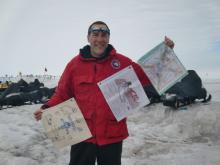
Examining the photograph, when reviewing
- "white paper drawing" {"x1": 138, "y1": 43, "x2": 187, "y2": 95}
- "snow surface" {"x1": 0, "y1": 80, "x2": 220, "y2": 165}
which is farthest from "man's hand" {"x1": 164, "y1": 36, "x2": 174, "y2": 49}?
"snow surface" {"x1": 0, "y1": 80, "x2": 220, "y2": 165}

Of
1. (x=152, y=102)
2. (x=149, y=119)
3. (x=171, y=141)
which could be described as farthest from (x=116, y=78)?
(x=152, y=102)

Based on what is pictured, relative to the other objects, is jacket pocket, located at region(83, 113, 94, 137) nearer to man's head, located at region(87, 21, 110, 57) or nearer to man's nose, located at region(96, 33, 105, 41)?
man's head, located at region(87, 21, 110, 57)

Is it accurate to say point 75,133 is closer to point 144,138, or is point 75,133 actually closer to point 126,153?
point 126,153

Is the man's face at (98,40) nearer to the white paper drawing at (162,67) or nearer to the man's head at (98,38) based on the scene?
the man's head at (98,38)

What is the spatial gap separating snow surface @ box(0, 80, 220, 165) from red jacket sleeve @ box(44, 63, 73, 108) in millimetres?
2256

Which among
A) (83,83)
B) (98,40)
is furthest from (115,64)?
(83,83)

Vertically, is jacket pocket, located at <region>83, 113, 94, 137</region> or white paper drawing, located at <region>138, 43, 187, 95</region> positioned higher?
white paper drawing, located at <region>138, 43, 187, 95</region>

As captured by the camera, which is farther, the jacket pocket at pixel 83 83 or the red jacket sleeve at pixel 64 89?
the red jacket sleeve at pixel 64 89

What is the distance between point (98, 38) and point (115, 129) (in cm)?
109

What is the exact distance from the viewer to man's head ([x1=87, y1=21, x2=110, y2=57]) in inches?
156

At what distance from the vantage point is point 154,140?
834cm

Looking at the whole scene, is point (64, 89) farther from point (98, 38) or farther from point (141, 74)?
point (141, 74)

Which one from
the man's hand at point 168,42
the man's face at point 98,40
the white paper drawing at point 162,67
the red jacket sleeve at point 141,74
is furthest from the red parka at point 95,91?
the man's hand at point 168,42

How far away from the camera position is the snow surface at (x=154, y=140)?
21.4 ft
